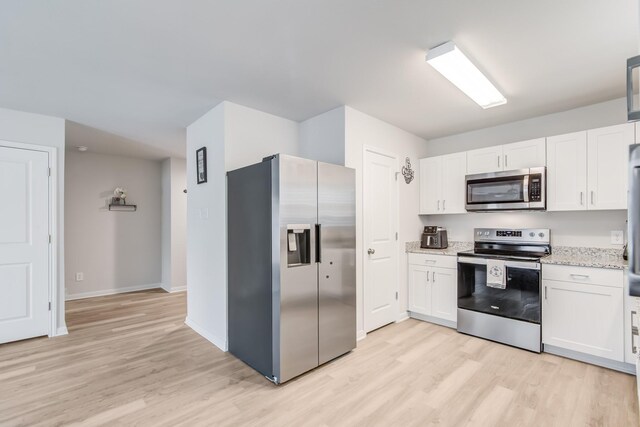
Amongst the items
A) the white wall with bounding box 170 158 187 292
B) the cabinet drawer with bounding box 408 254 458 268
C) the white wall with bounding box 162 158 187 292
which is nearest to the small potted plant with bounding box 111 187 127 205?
the white wall with bounding box 162 158 187 292

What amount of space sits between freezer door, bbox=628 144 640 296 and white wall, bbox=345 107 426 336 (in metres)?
2.20

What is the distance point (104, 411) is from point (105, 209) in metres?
4.21

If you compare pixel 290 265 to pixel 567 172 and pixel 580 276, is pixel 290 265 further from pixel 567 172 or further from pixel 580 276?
pixel 567 172

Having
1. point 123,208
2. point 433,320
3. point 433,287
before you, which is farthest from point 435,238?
point 123,208

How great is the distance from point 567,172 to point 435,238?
152cm

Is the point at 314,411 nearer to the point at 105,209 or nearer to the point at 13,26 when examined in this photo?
the point at 13,26

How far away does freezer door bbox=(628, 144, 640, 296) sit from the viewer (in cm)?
115

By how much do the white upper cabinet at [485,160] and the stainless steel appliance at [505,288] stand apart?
0.76 meters

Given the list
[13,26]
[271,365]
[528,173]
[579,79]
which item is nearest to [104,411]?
[271,365]

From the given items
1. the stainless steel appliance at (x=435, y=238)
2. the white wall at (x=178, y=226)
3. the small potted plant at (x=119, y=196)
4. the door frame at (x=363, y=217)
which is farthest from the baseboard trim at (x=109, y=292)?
the stainless steel appliance at (x=435, y=238)

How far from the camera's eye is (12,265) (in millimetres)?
3217

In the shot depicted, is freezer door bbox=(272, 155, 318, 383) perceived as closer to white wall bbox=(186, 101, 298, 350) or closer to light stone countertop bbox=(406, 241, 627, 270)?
white wall bbox=(186, 101, 298, 350)

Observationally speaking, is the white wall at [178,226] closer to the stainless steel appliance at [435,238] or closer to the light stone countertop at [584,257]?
the stainless steel appliance at [435,238]

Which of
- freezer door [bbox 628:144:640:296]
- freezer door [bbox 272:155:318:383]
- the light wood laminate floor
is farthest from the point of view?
freezer door [bbox 272:155:318:383]
